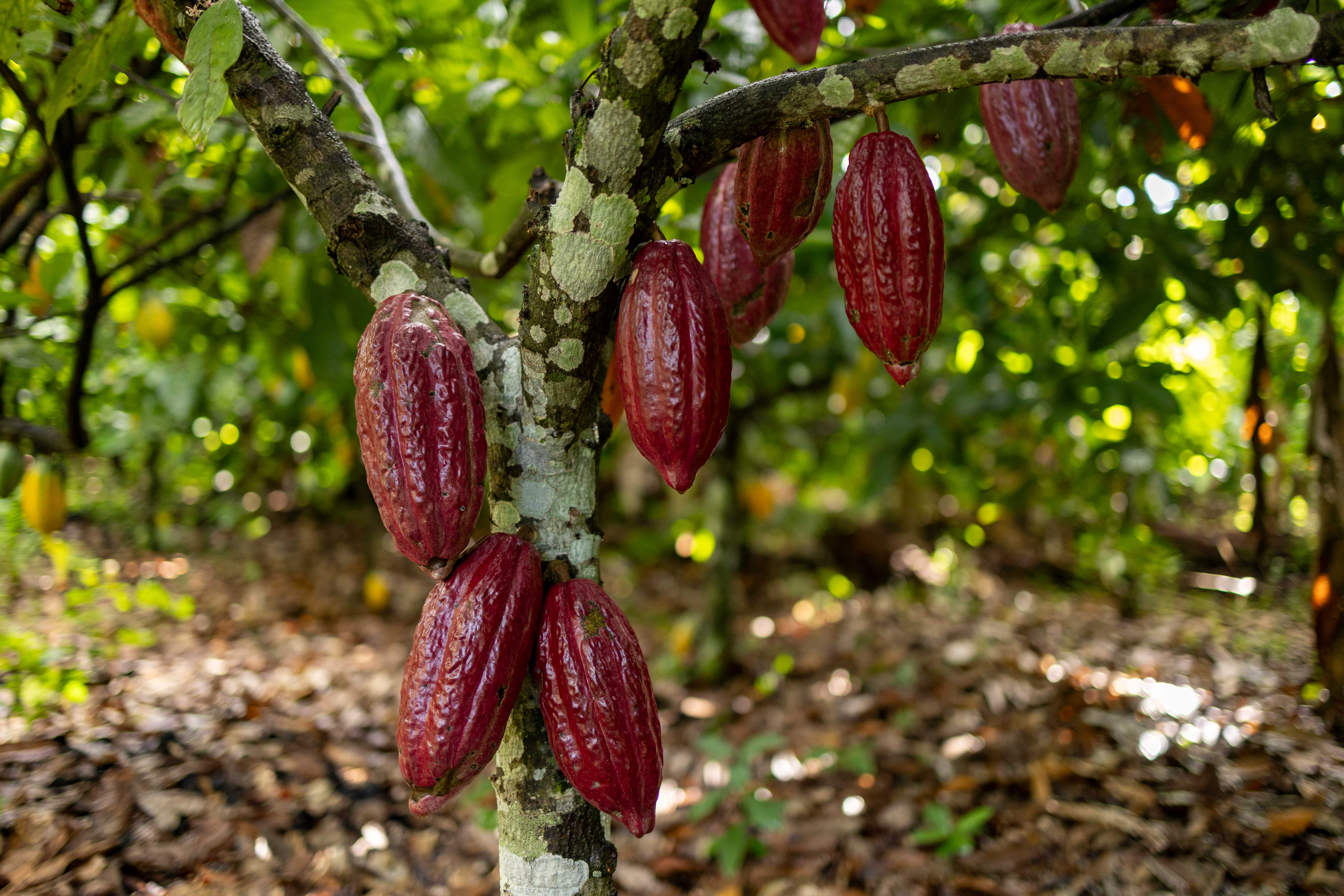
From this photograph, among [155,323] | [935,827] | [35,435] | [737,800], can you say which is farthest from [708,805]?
[155,323]

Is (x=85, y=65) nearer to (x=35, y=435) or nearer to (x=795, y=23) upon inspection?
(x=795, y=23)

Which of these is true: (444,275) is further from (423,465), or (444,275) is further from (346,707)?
(346,707)

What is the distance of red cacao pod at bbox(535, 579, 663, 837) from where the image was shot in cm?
78

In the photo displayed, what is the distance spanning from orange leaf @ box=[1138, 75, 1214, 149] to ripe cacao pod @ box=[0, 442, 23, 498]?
86.5 inches

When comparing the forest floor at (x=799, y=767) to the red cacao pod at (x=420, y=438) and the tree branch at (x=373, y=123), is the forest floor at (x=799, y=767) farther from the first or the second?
the tree branch at (x=373, y=123)

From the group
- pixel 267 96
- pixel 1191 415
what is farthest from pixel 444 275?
pixel 1191 415

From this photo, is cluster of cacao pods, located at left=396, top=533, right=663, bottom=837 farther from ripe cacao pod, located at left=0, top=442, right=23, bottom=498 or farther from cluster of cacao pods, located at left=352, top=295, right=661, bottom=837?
ripe cacao pod, located at left=0, top=442, right=23, bottom=498

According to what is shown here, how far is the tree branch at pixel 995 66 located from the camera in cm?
67

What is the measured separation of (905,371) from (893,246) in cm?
12

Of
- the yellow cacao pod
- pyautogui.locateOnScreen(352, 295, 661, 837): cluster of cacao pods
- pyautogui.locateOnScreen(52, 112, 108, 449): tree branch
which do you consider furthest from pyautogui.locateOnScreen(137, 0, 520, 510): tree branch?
the yellow cacao pod

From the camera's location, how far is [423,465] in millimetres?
762

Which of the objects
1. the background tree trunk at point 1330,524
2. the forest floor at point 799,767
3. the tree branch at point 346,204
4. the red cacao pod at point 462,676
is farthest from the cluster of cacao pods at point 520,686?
the background tree trunk at point 1330,524

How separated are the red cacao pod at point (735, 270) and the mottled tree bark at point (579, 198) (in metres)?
0.13

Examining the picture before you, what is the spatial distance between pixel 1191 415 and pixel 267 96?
124 inches
